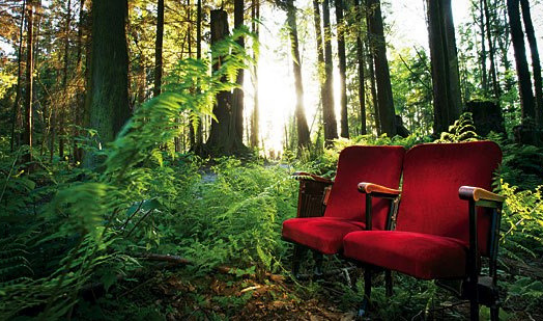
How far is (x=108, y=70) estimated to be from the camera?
16.0 ft

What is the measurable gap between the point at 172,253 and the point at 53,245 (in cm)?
88

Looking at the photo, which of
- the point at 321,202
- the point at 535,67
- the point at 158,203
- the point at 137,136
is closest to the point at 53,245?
the point at 158,203

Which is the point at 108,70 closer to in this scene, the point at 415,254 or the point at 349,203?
the point at 349,203

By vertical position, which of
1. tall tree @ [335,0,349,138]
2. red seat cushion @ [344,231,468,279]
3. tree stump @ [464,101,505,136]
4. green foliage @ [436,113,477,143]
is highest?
tall tree @ [335,0,349,138]

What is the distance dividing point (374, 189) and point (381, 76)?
25.4 ft

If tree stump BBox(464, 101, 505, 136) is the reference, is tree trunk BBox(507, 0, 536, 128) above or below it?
above

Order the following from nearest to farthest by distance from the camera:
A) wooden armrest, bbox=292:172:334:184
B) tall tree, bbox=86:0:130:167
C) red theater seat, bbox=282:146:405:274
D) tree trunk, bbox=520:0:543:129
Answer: red theater seat, bbox=282:146:405:274, wooden armrest, bbox=292:172:334:184, tall tree, bbox=86:0:130:167, tree trunk, bbox=520:0:543:129

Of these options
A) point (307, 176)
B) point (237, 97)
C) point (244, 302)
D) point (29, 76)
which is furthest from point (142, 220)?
point (29, 76)

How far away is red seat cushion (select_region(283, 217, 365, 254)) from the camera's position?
2.48 meters

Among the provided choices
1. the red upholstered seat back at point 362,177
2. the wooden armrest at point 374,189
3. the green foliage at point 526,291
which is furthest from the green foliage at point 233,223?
the green foliage at point 526,291

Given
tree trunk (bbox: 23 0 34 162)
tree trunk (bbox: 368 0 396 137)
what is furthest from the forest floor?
tree trunk (bbox: 23 0 34 162)

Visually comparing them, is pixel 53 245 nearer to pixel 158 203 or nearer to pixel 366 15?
pixel 158 203

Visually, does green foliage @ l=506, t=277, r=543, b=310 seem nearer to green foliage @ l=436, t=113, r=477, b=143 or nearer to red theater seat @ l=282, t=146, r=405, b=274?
A: red theater seat @ l=282, t=146, r=405, b=274

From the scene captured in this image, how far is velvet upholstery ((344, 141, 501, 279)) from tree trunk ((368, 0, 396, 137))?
6.25 meters
